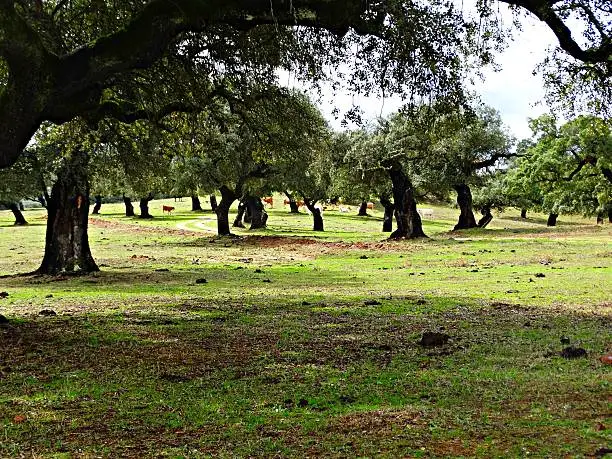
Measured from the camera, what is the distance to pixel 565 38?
1070cm

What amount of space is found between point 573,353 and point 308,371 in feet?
10.5

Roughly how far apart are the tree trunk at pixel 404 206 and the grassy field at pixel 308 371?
2599 centimetres

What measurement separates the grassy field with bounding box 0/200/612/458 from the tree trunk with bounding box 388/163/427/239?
26.0 metres

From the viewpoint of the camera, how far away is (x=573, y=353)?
7754 millimetres

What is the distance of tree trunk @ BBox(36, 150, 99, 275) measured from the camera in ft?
75.6

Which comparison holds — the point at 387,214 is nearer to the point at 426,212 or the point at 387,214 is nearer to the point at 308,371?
the point at 426,212

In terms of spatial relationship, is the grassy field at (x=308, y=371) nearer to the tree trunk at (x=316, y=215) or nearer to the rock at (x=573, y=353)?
the rock at (x=573, y=353)

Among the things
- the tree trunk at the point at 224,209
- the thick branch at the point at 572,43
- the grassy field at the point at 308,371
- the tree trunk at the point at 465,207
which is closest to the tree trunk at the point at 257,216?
the tree trunk at the point at 224,209

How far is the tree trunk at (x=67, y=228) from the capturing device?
907 inches

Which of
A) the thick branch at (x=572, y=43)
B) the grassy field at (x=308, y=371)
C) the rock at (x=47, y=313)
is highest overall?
the thick branch at (x=572, y=43)

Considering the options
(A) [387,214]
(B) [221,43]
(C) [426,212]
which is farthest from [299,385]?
(C) [426,212]

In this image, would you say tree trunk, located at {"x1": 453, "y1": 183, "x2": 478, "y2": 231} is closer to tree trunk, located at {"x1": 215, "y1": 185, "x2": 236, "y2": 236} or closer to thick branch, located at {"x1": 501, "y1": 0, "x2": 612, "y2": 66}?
tree trunk, located at {"x1": 215, "y1": 185, "x2": 236, "y2": 236}

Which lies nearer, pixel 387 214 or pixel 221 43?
pixel 221 43

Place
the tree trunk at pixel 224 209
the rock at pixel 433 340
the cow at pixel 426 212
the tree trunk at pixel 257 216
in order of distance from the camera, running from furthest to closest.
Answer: the cow at pixel 426 212 < the tree trunk at pixel 257 216 < the tree trunk at pixel 224 209 < the rock at pixel 433 340
